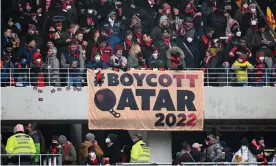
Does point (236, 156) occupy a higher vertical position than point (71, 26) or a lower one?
lower

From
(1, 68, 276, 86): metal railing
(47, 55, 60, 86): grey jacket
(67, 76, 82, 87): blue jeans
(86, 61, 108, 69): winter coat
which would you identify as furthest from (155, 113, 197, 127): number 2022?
(47, 55, 60, 86): grey jacket

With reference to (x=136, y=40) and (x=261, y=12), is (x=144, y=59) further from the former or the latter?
(x=261, y=12)

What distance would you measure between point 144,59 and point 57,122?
2.79 metres

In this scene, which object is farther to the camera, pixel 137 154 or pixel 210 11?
pixel 210 11

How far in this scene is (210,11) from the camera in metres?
48.4

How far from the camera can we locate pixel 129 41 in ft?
153

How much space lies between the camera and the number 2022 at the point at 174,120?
1825 inches

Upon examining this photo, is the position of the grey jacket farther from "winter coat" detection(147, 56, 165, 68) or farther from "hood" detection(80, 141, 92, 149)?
"winter coat" detection(147, 56, 165, 68)

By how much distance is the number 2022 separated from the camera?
152 ft

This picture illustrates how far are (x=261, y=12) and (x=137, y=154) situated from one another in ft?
21.4

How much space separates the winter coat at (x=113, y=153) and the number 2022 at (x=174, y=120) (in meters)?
1.61

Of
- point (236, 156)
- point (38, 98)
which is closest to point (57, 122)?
point (38, 98)

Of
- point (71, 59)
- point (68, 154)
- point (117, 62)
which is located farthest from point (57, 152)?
point (117, 62)

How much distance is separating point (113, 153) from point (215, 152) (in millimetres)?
3394
